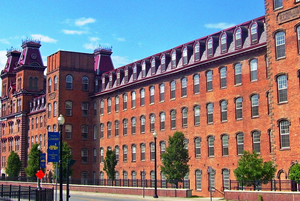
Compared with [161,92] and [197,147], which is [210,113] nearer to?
[197,147]

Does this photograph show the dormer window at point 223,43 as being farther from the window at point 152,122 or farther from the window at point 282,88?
the window at point 152,122

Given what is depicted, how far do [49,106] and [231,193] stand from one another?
148ft

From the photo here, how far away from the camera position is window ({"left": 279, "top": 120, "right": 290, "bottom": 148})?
3872cm

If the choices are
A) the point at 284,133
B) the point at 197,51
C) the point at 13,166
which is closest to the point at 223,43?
the point at 197,51

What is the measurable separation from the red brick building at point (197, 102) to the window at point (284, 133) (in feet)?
0.26

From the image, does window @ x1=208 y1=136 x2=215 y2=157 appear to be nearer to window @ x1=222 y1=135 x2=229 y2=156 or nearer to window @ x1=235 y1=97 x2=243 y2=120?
window @ x1=222 y1=135 x2=229 y2=156

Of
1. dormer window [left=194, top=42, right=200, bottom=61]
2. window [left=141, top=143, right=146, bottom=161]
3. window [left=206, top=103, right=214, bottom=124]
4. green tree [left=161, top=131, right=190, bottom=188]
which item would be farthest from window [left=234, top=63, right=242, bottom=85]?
window [left=141, top=143, right=146, bottom=161]

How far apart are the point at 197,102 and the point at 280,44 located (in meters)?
15.3

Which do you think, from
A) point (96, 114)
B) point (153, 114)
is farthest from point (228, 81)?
point (96, 114)

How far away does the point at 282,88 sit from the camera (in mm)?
39406

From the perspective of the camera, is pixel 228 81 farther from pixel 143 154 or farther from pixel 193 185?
pixel 143 154

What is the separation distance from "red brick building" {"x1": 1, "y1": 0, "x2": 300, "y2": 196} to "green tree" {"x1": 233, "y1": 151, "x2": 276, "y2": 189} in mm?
1752

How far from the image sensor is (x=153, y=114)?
60500mm

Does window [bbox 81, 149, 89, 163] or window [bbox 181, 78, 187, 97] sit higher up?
window [bbox 181, 78, 187, 97]
